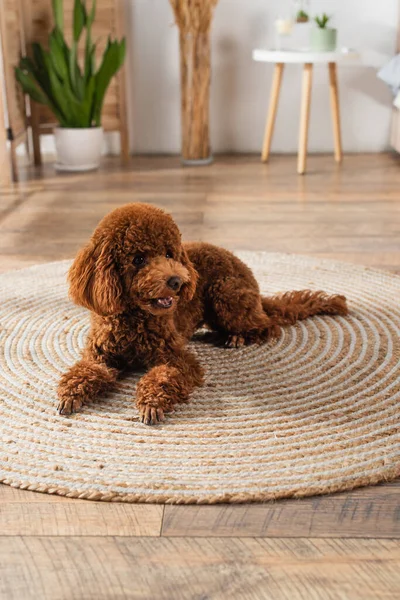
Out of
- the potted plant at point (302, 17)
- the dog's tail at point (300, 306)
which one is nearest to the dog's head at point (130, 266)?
the dog's tail at point (300, 306)

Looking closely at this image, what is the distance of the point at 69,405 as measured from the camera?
139 centimetres

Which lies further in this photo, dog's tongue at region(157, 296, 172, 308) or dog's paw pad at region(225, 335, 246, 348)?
dog's paw pad at region(225, 335, 246, 348)

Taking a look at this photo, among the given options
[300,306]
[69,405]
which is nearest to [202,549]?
[69,405]

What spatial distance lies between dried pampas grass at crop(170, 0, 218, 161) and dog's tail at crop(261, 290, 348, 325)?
204cm

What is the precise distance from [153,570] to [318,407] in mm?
516

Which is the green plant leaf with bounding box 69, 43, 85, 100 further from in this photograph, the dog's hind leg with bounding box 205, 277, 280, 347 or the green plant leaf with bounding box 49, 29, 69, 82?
the dog's hind leg with bounding box 205, 277, 280, 347

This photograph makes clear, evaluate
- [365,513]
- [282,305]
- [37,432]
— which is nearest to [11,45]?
[282,305]

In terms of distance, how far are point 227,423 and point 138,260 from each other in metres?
0.33

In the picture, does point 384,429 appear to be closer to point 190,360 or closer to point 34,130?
point 190,360

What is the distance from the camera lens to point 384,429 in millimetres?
1324

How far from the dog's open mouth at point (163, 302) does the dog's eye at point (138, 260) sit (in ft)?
0.24

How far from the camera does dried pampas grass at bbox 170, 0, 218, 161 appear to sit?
3.52 meters

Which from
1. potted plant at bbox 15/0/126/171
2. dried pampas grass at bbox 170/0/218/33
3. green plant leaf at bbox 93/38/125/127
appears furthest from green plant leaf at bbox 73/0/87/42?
dried pampas grass at bbox 170/0/218/33

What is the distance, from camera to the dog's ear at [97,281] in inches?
54.0
